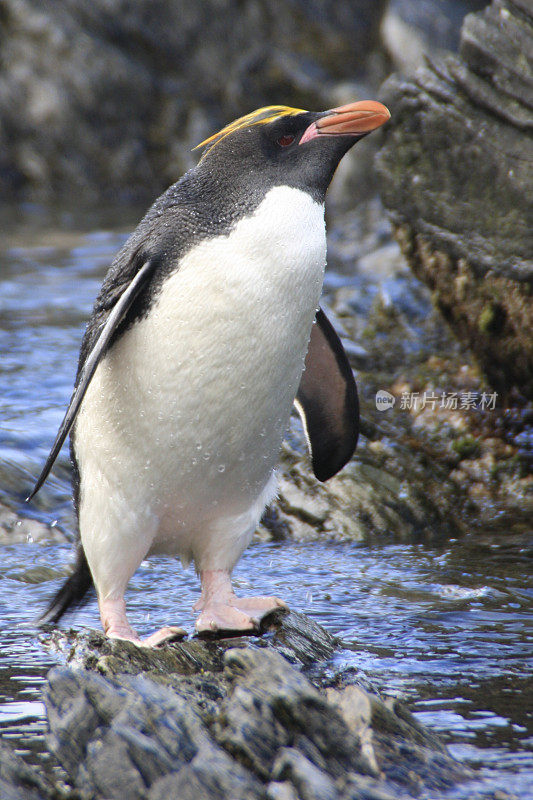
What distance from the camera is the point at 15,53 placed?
49.2 ft

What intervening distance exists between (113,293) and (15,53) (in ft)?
41.7

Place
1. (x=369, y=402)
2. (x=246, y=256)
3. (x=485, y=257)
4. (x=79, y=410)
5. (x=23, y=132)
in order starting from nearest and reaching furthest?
(x=246, y=256)
(x=79, y=410)
(x=485, y=257)
(x=369, y=402)
(x=23, y=132)

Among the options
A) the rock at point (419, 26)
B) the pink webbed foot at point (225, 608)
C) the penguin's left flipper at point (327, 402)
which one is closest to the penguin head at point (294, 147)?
the penguin's left flipper at point (327, 402)

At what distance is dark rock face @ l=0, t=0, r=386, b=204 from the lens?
14.9 metres

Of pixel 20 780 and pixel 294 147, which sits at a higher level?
pixel 294 147

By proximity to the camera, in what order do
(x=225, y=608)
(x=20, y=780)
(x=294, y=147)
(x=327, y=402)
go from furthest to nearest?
(x=327, y=402) → (x=225, y=608) → (x=294, y=147) → (x=20, y=780)

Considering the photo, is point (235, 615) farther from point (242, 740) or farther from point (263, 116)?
point (263, 116)

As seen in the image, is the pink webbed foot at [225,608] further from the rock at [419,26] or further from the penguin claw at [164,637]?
the rock at [419,26]

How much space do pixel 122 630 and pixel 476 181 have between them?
3329mm

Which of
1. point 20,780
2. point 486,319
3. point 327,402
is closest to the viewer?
point 20,780

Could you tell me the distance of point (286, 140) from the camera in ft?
11.6

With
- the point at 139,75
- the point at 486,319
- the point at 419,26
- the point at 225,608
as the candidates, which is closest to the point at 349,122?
the point at 225,608

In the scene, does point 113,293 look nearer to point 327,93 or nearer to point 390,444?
point 390,444

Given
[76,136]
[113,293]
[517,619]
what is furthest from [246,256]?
[76,136]
